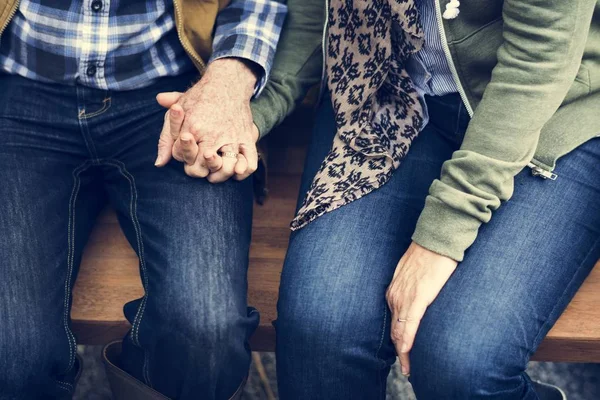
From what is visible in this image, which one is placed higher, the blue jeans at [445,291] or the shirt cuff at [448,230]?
the shirt cuff at [448,230]

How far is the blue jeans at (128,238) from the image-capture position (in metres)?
1.29

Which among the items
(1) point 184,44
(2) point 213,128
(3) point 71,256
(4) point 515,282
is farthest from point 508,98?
(3) point 71,256

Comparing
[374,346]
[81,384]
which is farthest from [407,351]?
[81,384]

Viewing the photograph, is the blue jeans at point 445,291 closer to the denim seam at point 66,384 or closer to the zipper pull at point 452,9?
the zipper pull at point 452,9

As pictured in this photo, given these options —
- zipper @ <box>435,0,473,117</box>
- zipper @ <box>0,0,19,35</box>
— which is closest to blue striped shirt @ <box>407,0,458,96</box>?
zipper @ <box>435,0,473,117</box>

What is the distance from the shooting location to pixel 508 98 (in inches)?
48.1

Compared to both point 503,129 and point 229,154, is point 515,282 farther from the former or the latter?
point 229,154

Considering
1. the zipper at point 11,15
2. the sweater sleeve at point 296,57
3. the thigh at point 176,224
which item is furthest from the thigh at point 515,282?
the zipper at point 11,15

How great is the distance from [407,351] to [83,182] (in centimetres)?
72

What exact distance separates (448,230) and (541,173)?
22 cm

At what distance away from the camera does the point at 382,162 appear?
4.58 ft

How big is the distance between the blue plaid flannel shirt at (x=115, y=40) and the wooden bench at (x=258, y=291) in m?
0.31

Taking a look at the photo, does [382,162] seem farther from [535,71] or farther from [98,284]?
[98,284]

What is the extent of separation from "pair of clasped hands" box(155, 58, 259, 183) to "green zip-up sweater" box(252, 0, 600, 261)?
1.20 ft
